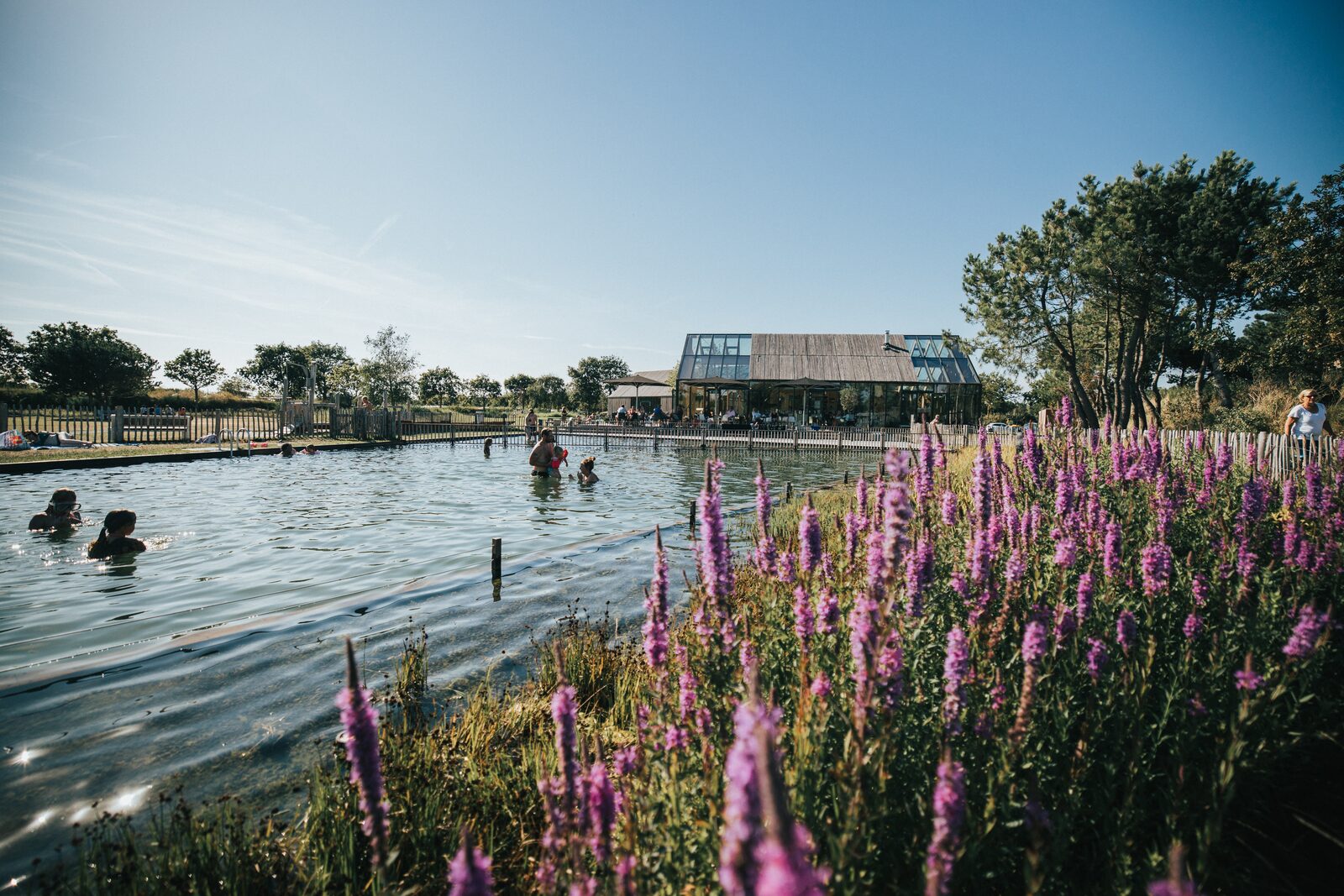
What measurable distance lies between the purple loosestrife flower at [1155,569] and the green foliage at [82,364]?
270 feet

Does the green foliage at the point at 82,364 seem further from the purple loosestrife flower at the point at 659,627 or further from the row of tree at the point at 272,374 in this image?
the purple loosestrife flower at the point at 659,627

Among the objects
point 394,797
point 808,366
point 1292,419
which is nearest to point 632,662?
point 394,797

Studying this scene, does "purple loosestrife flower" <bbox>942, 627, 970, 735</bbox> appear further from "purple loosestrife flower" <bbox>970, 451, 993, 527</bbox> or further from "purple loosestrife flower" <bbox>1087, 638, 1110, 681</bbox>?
"purple loosestrife flower" <bbox>970, 451, 993, 527</bbox>

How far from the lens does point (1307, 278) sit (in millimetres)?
19391

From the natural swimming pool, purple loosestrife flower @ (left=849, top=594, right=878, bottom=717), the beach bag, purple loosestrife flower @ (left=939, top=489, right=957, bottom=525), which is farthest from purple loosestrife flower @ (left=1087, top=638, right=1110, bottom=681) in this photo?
the beach bag

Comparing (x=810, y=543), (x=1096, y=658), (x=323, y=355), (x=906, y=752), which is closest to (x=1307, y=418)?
(x=1096, y=658)

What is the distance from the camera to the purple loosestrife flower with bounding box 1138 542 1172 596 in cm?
333

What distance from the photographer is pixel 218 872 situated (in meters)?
2.74

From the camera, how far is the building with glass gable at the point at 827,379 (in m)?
41.0

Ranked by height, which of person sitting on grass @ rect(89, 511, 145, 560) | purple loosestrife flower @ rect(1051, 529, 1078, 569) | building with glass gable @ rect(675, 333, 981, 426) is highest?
building with glass gable @ rect(675, 333, 981, 426)

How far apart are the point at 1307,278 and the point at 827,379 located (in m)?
24.1

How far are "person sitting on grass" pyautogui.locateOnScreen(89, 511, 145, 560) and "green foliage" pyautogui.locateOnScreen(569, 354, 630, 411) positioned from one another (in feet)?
237

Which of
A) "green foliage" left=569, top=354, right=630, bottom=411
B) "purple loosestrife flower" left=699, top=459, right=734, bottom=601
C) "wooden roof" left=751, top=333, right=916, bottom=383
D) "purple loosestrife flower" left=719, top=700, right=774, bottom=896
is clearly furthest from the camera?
"green foliage" left=569, top=354, right=630, bottom=411

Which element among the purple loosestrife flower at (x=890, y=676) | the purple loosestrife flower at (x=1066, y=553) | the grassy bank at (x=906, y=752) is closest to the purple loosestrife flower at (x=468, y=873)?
the grassy bank at (x=906, y=752)
